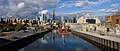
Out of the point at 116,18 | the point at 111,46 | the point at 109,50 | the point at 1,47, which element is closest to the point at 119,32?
the point at 111,46

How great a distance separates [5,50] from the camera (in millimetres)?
42375

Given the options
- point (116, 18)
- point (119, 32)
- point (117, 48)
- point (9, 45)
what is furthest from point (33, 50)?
point (116, 18)

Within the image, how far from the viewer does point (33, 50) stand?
52219 millimetres

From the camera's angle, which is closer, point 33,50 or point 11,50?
point 11,50

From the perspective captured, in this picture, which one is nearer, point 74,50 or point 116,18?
point 74,50

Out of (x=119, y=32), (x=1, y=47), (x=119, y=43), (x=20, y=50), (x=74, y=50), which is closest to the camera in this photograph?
(x=1, y=47)

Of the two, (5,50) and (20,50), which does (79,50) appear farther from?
(5,50)

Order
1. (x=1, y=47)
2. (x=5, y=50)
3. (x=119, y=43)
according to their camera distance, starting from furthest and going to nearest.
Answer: (x=119, y=43) → (x=5, y=50) → (x=1, y=47)

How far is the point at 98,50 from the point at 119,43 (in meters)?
7.22

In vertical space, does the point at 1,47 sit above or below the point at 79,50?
above

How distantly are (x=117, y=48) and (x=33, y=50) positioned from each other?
732 inches

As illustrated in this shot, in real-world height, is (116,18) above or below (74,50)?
above

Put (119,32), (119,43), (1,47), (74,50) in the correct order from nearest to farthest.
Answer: (1,47), (119,43), (74,50), (119,32)

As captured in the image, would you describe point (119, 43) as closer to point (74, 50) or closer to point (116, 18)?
point (74, 50)
